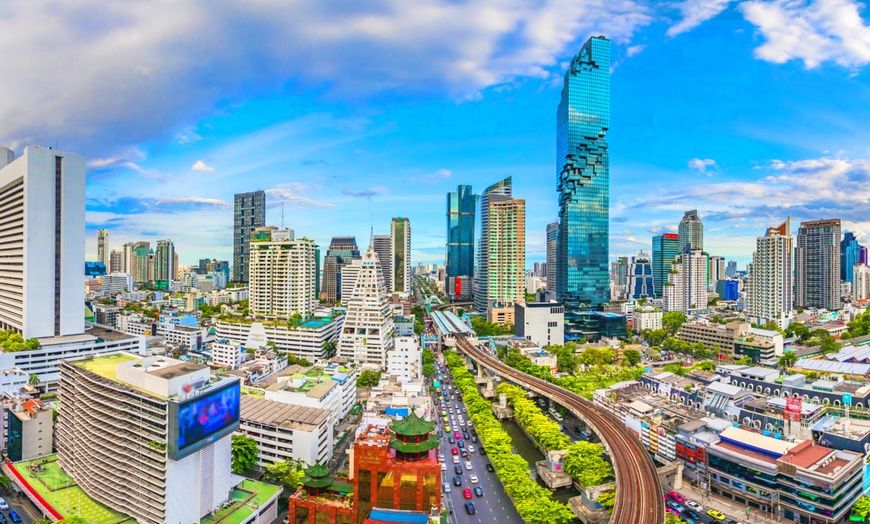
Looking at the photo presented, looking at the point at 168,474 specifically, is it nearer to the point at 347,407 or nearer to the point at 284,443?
the point at 284,443

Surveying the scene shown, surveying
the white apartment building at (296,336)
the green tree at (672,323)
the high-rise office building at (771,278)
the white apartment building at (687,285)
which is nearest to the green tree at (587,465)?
the white apartment building at (296,336)

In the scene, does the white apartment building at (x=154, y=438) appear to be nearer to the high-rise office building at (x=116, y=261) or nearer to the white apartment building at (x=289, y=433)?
the white apartment building at (x=289, y=433)

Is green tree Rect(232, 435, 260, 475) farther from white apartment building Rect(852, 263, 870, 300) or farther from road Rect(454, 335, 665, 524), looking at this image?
white apartment building Rect(852, 263, 870, 300)

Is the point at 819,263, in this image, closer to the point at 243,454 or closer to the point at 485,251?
the point at 485,251

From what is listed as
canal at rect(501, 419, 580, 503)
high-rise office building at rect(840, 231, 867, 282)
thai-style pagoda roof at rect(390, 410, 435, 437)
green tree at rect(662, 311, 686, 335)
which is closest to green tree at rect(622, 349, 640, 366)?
green tree at rect(662, 311, 686, 335)

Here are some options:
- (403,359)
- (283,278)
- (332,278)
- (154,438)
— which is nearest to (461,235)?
(332,278)

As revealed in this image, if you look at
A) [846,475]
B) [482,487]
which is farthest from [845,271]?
[482,487]
